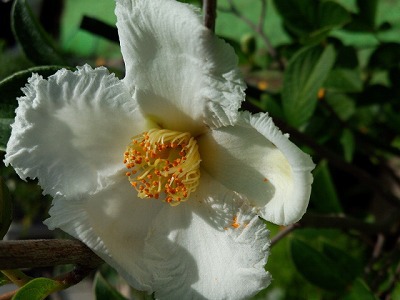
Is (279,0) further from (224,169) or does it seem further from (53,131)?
(53,131)

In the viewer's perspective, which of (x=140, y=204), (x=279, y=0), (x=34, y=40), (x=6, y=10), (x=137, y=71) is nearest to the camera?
(x=137, y=71)

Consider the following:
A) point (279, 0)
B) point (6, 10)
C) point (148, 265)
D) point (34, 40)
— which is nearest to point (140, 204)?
point (148, 265)

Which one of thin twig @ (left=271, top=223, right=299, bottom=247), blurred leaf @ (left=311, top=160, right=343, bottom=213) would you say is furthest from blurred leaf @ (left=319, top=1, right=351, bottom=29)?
thin twig @ (left=271, top=223, right=299, bottom=247)

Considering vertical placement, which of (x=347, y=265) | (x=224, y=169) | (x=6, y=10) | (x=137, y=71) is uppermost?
(x=137, y=71)

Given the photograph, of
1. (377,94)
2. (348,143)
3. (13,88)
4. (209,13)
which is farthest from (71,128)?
(377,94)

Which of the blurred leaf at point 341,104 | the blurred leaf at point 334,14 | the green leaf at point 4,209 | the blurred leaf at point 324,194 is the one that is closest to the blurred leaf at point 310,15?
the blurred leaf at point 334,14

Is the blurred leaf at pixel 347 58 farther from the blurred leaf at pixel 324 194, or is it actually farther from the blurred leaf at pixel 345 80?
the blurred leaf at pixel 324 194

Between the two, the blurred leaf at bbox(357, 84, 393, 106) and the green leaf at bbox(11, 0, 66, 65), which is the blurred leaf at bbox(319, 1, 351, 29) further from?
the green leaf at bbox(11, 0, 66, 65)
